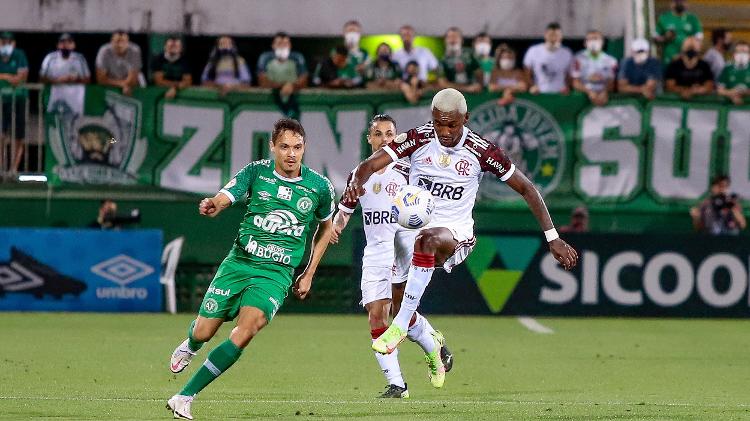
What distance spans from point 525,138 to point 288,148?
1173 centimetres

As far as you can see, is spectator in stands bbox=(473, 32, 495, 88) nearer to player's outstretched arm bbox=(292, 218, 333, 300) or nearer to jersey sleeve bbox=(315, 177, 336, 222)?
player's outstretched arm bbox=(292, 218, 333, 300)

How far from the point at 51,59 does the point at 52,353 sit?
7589mm

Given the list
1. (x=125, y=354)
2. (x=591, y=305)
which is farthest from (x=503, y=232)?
(x=125, y=354)

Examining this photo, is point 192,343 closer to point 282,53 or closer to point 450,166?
point 450,166

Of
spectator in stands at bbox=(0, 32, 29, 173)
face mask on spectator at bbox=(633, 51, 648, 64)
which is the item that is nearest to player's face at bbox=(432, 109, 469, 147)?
spectator in stands at bbox=(0, 32, 29, 173)

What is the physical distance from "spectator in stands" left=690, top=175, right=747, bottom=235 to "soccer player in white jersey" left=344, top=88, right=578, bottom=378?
426 inches

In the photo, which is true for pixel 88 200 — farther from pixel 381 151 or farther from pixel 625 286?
pixel 381 151

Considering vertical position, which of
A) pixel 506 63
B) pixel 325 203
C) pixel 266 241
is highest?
pixel 506 63

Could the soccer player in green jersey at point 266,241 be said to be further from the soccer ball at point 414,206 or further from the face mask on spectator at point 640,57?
the face mask on spectator at point 640,57

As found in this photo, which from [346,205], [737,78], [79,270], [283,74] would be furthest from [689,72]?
[346,205]

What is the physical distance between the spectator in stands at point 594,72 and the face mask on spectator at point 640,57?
1.26 ft

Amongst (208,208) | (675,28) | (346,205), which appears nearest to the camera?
(208,208)

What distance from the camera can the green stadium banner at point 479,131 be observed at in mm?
20656

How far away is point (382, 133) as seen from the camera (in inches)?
449
